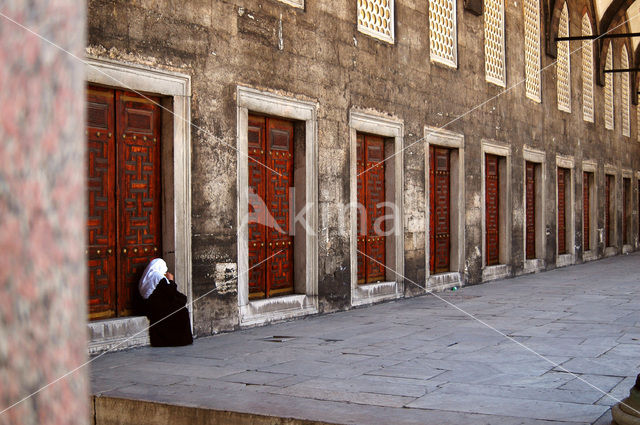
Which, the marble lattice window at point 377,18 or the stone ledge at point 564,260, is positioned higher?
the marble lattice window at point 377,18

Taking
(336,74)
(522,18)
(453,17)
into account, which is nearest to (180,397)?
(336,74)

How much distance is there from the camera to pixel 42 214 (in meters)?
0.71

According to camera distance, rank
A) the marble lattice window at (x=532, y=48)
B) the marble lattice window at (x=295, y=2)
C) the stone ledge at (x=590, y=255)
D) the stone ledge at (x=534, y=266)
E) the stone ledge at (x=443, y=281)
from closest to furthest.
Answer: the marble lattice window at (x=295, y=2) < the stone ledge at (x=443, y=281) < the stone ledge at (x=534, y=266) < the marble lattice window at (x=532, y=48) < the stone ledge at (x=590, y=255)

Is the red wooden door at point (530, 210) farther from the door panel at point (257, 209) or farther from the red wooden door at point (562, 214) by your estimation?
the door panel at point (257, 209)

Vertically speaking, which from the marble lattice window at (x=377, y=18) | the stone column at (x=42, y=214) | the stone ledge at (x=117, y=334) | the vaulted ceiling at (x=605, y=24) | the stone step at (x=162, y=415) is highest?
the vaulted ceiling at (x=605, y=24)

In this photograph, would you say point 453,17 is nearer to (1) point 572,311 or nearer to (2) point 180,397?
(1) point 572,311

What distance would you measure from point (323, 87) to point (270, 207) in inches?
63.7

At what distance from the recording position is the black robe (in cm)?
654

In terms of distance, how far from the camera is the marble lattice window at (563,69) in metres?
18.4

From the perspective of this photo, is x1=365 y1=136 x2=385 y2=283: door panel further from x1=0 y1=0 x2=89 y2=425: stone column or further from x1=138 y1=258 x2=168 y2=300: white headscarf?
x1=0 y1=0 x2=89 y2=425: stone column

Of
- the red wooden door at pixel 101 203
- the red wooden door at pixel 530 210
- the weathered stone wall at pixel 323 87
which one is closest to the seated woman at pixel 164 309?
the red wooden door at pixel 101 203

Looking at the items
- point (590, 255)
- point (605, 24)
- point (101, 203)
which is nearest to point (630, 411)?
point (101, 203)

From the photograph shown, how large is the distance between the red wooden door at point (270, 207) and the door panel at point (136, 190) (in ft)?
4.47

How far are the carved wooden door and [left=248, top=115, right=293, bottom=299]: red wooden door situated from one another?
140cm
